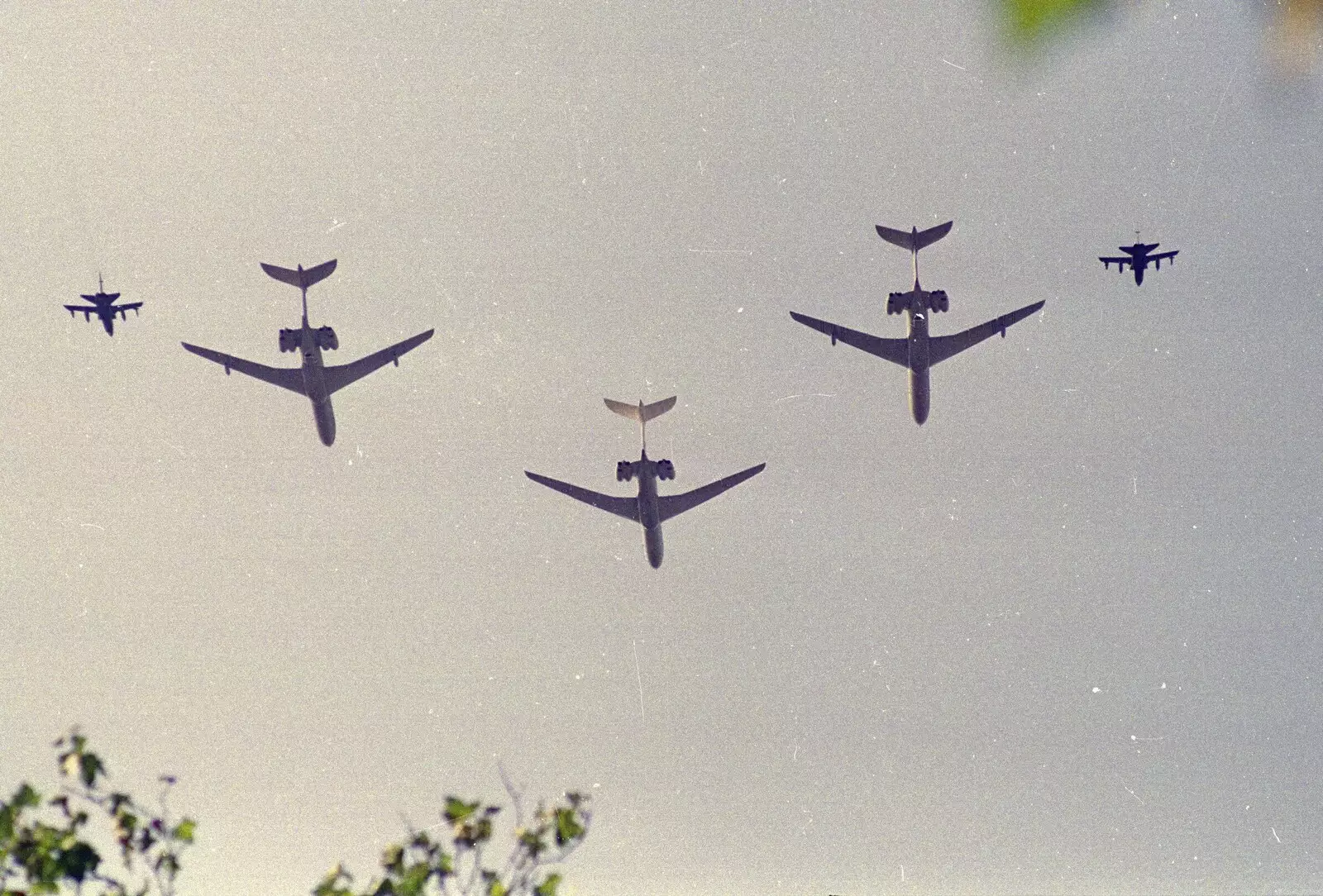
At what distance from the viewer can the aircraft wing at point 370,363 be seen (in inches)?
4387

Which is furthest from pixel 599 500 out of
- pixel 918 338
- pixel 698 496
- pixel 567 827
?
pixel 567 827

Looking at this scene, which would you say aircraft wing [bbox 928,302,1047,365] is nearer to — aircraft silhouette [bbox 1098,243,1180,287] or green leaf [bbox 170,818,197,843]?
aircraft silhouette [bbox 1098,243,1180,287]

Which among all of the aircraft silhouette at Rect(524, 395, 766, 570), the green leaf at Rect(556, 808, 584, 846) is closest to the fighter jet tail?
the aircraft silhouette at Rect(524, 395, 766, 570)

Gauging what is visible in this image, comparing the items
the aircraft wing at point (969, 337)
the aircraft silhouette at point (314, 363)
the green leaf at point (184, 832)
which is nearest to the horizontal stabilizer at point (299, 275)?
the aircraft silhouette at point (314, 363)

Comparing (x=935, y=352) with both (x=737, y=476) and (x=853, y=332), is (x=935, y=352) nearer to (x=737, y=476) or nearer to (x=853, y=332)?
(x=853, y=332)

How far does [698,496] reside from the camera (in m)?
114

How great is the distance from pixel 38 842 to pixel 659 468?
241ft

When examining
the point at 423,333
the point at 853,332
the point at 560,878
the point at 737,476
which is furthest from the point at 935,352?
the point at 560,878

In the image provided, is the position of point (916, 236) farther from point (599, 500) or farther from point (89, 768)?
point (89, 768)

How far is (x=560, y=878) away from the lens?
1371 inches

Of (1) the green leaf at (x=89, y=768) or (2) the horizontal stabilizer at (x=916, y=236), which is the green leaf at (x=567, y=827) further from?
(2) the horizontal stabilizer at (x=916, y=236)

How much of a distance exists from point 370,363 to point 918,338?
3250 cm

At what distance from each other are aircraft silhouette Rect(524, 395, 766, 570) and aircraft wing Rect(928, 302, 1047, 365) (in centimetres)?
1213

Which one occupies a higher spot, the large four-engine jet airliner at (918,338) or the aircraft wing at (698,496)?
the large four-engine jet airliner at (918,338)
